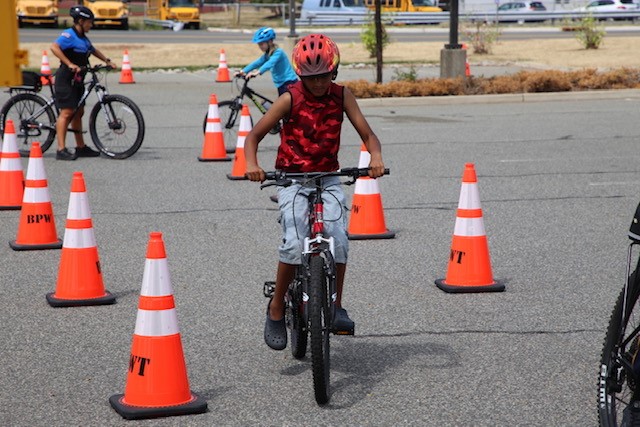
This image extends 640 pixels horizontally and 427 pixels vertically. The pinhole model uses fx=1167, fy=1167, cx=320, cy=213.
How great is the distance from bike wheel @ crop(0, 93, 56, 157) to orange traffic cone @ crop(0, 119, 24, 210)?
359 centimetres

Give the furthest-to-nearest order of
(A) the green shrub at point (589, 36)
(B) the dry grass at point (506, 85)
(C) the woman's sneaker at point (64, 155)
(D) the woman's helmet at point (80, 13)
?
(A) the green shrub at point (589, 36) < (B) the dry grass at point (506, 85) < (C) the woman's sneaker at point (64, 155) < (D) the woman's helmet at point (80, 13)

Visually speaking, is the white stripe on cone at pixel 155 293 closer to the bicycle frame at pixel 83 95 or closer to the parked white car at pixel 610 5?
the bicycle frame at pixel 83 95

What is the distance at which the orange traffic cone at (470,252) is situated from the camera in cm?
817

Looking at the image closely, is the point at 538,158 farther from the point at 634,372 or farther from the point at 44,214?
the point at 634,372

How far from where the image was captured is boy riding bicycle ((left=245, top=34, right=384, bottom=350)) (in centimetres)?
603

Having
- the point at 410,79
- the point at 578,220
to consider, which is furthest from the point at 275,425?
the point at 410,79

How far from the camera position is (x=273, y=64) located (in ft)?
50.0

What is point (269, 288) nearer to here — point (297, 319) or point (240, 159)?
point (297, 319)

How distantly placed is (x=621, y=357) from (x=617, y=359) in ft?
0.06

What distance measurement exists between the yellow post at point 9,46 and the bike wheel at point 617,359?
3086 millimetres

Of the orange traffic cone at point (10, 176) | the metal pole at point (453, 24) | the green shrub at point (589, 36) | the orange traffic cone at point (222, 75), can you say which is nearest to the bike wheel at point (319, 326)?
the orange traffic cone at point (10, 176)

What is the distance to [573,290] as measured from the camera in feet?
26.6

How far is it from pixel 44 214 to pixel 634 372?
6222mm

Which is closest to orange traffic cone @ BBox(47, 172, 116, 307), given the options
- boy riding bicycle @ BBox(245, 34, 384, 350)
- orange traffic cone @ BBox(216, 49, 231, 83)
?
boy riding bicycle @ BBox(245, 34, 384, 350)
